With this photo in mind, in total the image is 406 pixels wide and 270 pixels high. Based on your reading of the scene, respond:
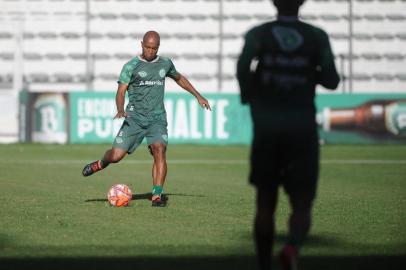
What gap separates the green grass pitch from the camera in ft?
28.4

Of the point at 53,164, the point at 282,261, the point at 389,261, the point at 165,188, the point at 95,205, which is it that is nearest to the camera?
the point at 282,261

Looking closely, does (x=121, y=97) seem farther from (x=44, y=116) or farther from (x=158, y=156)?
(x=44, y=116)

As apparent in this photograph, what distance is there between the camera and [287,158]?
7129 mm

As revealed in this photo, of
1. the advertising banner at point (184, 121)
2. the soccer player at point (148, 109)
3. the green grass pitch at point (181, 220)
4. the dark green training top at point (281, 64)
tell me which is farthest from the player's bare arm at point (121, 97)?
the advertising banner at point (184, 121)

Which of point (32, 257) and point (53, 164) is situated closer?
point (32, 257)

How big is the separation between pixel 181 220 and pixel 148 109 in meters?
2.28

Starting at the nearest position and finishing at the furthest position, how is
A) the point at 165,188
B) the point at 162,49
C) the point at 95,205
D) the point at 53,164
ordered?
the point at 95,205 < the point at 165,188 < the point at 53,164 < the point at 162,49

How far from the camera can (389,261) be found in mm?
8508

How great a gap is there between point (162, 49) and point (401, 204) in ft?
75.6

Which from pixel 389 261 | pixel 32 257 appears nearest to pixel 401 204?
pixel 389 261

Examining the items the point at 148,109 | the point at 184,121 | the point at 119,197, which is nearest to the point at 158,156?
the point at 148,109

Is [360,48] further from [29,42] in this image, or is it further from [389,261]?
[389,261]

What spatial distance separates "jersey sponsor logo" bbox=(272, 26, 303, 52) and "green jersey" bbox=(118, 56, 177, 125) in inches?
243

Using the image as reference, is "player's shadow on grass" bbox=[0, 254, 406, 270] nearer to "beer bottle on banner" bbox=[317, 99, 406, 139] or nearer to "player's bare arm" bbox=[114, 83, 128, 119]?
"player's bare arm" bbox=[114, 83, 128, 119]
